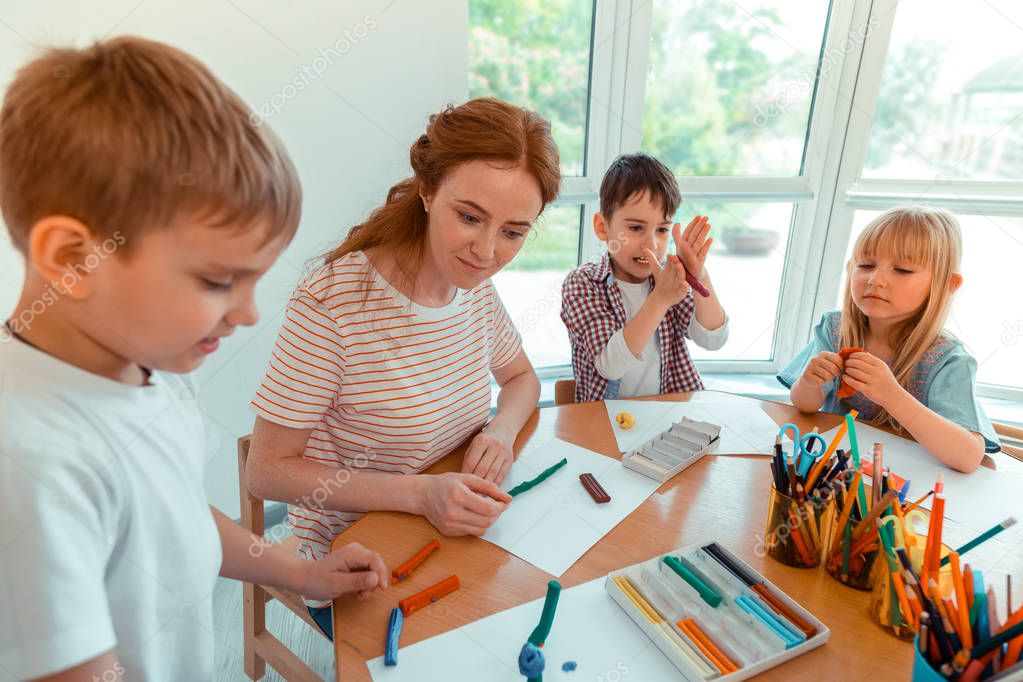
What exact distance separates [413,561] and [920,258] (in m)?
1.31

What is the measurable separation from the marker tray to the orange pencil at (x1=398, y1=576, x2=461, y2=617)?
1.37ft

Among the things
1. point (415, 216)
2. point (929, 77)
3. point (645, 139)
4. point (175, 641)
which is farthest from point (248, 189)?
point (929, 77)

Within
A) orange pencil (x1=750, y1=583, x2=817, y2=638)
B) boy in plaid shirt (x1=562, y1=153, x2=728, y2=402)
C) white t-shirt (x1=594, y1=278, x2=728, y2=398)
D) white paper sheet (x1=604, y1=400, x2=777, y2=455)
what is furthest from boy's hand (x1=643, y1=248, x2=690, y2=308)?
orange pencil (x1=750, y1=583, x2=817, y2=638)

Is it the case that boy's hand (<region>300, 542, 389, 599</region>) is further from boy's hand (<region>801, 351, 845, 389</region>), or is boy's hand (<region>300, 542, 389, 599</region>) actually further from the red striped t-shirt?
boy's hand (<region>801, 351, 845, 389</region>)

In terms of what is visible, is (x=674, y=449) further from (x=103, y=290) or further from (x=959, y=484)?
(x=103, y=290)

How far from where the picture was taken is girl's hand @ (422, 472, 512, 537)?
2.83 feet

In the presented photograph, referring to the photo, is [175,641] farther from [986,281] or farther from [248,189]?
[986,281]

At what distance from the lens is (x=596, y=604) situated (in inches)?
29.3

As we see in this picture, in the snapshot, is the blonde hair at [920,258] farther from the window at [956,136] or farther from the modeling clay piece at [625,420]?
the window at [956,136]

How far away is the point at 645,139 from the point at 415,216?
165 cm

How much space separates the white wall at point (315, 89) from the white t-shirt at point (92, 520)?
3.20 ft

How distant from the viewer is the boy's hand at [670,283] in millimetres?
1517

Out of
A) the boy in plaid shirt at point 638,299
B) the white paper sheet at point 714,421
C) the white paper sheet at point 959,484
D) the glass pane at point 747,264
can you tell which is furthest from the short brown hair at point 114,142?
the glass pane at point 747,264

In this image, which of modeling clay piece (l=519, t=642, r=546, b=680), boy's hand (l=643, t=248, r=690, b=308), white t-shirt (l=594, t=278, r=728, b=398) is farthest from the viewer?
white t-shirt (l=594, t=278, r=728, b=398)
